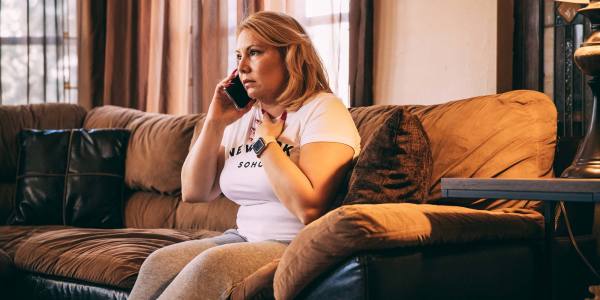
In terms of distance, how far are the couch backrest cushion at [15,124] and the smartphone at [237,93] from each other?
5.31ft

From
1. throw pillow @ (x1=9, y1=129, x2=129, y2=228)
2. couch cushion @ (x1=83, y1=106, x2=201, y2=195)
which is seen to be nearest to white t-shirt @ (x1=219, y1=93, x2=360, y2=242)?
couch cushion @ (x1=83, y1=106, x2=201, y2=195)

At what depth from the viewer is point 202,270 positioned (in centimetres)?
170

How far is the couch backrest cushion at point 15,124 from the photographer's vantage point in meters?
3.51

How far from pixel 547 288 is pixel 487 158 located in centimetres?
36

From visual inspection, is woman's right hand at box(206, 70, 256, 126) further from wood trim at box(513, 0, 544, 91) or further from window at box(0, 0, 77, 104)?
window at box(0, 0, 77, 104)

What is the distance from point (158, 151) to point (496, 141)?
1.61 metres

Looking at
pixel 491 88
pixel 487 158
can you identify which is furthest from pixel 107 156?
pixel 487 158

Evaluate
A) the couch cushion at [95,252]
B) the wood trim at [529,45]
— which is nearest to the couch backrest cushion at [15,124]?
the couch cushion at [95,252]

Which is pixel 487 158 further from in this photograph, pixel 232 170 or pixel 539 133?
pixel 232 170

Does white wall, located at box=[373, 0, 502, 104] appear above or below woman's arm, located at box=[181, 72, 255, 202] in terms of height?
above

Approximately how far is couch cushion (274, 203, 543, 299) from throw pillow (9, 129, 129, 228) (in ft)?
6.21

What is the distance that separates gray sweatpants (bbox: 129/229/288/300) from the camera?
5.55ft

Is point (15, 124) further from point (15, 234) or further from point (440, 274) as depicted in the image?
point (440, 274)

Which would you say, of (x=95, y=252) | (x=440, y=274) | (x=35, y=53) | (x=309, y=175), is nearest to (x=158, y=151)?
(x=95, y=252)
